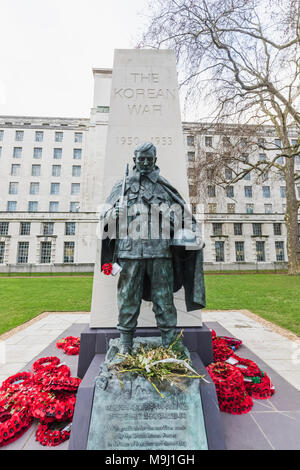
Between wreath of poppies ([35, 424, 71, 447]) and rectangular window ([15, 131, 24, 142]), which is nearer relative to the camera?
wreath of poppies ([35, 424, 71, 447])

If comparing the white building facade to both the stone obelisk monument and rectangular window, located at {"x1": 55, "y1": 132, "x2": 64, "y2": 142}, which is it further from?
the stone obelisk monument

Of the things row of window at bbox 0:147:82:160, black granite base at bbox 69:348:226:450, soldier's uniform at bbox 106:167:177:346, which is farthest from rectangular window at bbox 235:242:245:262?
black granite base at bbox 69:348:226:450

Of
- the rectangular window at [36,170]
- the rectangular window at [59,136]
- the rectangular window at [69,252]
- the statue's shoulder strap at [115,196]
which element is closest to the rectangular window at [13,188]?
the rectangular window at [36,170]

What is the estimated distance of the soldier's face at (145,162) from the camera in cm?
259

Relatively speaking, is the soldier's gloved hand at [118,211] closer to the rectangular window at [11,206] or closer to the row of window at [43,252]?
the row of window at [43,252]

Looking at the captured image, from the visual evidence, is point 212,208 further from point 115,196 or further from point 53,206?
point 115,196

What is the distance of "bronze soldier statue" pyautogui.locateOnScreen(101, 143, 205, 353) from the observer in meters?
2.55

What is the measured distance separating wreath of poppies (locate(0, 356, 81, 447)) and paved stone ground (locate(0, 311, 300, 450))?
3.4 inches

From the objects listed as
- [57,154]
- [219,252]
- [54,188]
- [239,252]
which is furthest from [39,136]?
[239,252]

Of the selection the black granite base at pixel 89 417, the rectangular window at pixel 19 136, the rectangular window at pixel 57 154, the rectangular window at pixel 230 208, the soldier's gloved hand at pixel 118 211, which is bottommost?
the black granite base at pixel 89 417

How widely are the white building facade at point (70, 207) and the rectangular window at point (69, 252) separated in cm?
16

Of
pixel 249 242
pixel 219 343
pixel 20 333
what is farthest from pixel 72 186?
pixel 219 343

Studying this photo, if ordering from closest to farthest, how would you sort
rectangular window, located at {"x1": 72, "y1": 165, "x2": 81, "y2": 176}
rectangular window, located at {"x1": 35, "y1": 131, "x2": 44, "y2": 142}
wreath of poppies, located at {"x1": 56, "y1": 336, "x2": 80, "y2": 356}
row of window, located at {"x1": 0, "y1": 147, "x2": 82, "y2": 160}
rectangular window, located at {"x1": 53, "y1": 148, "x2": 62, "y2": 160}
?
1. wreath of poppies, located at {"x1": 56, "y1": 336, "x2": 80, "y2": 356}
2. rectangular window, located at {"x1": 72, "y1": 165, "x2": 81, "y2": 176}
3. row of window, located at {"x1": 0, "y1": 147, "x2": 82, "y2": 160}
4. rectangular window, located at {"x1": 53, "y1": 148, "x2": 62, "y2": 160}
5. rectangular window, located at {"x1": 35, "y1": 131, "x2": 44, "y2": 142}

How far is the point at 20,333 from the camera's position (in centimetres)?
586
